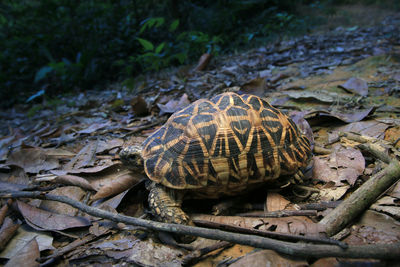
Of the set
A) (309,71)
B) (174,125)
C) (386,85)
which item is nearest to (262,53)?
(309,71)

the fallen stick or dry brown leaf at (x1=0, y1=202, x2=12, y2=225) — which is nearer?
the fallen stick

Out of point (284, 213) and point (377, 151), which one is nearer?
point (284, 213)

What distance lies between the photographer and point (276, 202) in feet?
7.36

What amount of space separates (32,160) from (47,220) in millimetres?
1416

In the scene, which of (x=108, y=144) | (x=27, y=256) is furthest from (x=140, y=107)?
(x=27, y=256)

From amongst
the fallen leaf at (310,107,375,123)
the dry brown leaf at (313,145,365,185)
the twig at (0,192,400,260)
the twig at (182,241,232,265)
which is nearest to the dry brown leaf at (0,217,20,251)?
the twig at (0,192,400,260)

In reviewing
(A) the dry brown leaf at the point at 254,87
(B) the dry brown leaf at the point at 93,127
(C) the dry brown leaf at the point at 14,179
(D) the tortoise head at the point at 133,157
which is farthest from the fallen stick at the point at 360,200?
(B) the dry brown leaf at the point at 93,127

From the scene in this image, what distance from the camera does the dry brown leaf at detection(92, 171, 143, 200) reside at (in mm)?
2574

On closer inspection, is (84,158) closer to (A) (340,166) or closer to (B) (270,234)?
(B) (270,234)

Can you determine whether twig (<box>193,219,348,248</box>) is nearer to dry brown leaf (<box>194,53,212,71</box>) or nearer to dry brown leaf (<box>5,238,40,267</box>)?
dry brown leaf (<box>5,238,40,267</box>)

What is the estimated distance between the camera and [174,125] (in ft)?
8.12

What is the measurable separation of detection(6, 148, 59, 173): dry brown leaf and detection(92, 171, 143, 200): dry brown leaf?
112 centimetres

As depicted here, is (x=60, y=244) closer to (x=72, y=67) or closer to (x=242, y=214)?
(x=242, y=214)

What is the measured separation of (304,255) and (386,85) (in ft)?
13.0
